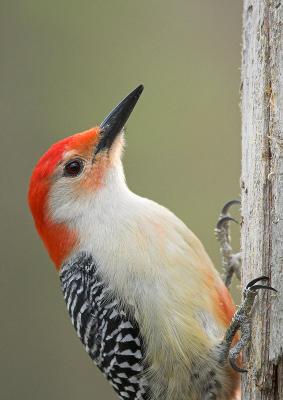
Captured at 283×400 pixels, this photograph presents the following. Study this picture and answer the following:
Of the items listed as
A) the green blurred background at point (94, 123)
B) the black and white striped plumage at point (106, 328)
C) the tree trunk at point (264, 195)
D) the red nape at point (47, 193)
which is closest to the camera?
the tree trunk at point (264, 195)

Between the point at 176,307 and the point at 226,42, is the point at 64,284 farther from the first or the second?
the point at 226,42

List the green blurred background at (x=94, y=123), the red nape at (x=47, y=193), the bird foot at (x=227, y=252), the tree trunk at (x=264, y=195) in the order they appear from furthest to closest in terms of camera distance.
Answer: the green blurred background at (x=94, y=123) → the bird foot at (x=227, y=252) → the red nape at (x=47, y=193) → the tree trunk at (x=264, y=195)

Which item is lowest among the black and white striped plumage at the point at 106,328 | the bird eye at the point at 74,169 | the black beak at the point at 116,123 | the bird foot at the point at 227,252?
the black and white striped plumage at the point at 106,328

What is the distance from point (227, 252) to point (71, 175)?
112 centimetres

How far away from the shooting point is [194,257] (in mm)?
4480

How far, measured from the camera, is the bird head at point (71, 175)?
15.9 feet

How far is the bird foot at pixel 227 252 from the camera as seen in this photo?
522cm

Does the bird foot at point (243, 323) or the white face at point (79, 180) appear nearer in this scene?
the bird foot at point (243, 323)

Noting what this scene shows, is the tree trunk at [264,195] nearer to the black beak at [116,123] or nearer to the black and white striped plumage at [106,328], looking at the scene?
the black and white striped plumage at [106,328]

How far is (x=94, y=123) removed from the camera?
824cm

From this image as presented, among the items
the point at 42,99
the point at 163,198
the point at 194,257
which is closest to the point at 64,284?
the point at 194,257

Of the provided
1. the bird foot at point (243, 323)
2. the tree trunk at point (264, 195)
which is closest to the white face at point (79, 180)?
the tree trunk at point (264, 195)

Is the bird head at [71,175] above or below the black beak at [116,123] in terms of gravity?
below

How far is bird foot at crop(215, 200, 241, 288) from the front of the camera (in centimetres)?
522
